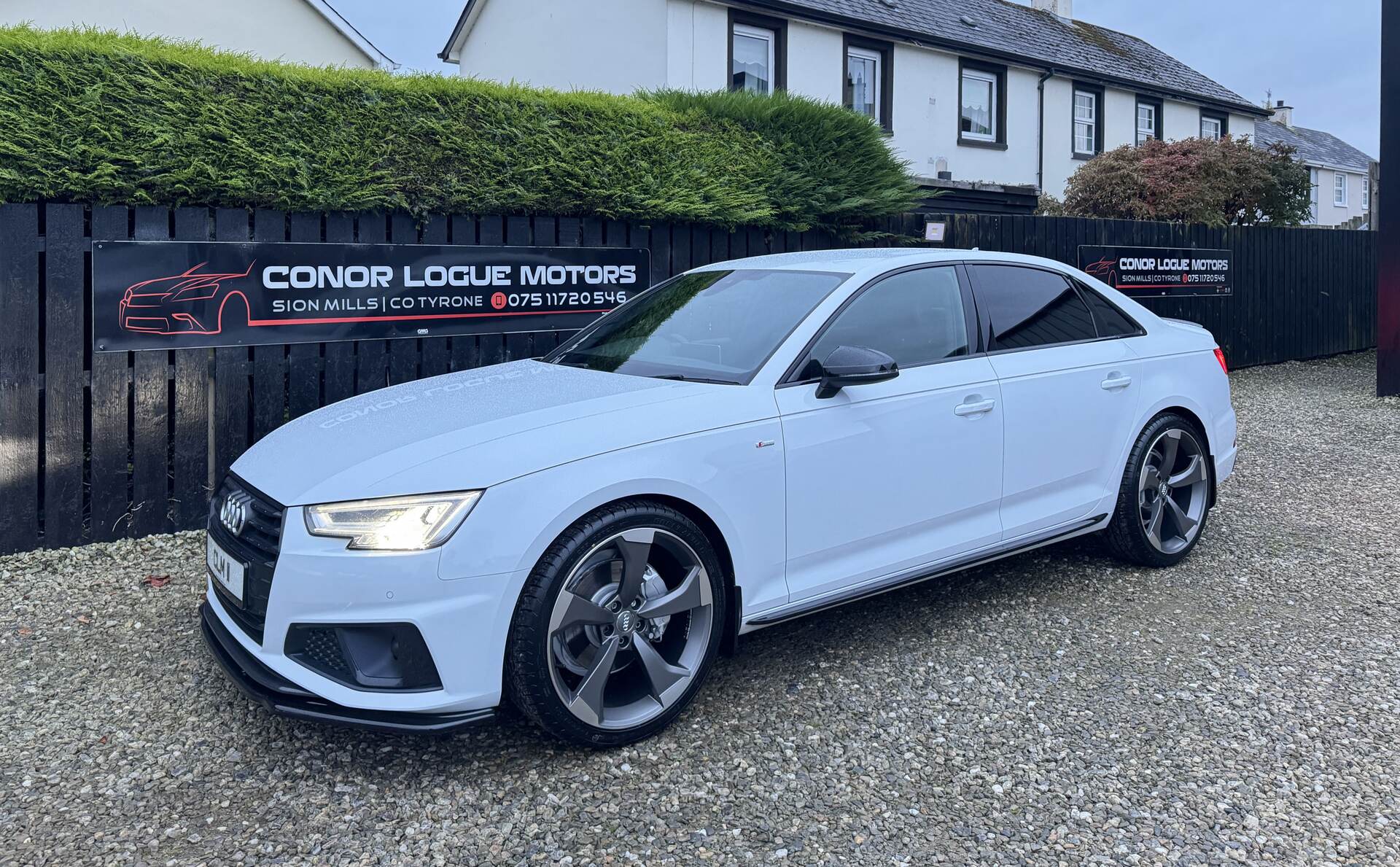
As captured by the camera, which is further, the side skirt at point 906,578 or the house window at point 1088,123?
the house window at point 1088,123

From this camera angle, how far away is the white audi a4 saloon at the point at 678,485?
3096 millimetres

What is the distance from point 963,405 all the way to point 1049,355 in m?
0.72

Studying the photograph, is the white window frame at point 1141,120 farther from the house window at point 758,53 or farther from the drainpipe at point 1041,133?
the house window at point 758,53

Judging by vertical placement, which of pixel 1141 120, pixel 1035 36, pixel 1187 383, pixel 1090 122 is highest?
pixel 1035 36

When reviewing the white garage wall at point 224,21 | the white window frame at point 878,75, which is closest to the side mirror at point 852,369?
the white garage wall at point 224,21

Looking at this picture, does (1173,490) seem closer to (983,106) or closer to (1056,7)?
(983,106)

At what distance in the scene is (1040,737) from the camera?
11.6 feet

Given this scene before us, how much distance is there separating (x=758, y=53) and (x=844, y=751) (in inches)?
633

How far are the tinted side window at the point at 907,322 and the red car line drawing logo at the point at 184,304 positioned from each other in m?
3.68

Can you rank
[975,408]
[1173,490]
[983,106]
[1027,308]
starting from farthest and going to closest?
1. [983,106]
2. [1173,490]
3. [1027,308]
4. [975,408]

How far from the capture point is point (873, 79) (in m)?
19.4

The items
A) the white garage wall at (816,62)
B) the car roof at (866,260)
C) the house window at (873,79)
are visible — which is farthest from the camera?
the house window at (873,79)

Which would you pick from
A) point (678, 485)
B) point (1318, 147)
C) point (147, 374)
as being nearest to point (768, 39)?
point (147, 374)

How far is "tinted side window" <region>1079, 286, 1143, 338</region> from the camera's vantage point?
5176 millimetres
